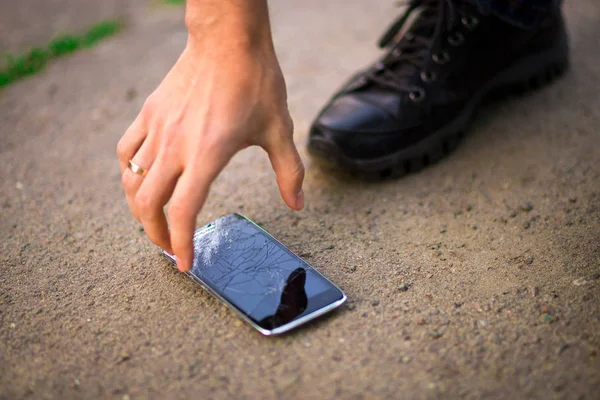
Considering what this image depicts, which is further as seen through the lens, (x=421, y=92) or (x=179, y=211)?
(x=421, y=92)

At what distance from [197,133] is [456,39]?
0.98m

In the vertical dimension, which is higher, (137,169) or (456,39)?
(456,39)

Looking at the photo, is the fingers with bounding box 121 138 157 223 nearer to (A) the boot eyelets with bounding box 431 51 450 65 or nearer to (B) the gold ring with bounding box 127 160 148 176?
(B) the gold ring with bounding box 127 160 148 176

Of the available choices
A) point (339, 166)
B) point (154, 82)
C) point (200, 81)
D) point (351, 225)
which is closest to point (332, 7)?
point (154, 82)

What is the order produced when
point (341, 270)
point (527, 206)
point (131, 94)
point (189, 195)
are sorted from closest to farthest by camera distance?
1. point (189, 195)
2. point (341, 270)
3. point (527, 206)
4. point (131, 94)

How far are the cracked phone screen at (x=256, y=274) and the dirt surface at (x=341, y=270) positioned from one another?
49 millimetres

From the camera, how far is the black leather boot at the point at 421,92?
1566 millimetres

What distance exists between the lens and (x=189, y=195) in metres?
1.03

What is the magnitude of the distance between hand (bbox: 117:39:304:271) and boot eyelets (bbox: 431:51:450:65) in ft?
2.21

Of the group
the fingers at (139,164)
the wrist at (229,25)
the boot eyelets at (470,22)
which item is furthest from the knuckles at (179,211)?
the boot eyelets at (470,22)

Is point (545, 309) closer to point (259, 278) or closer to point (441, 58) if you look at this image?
point (259, 278)

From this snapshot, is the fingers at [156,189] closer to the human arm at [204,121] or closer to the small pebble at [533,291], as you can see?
the human arm at [204,121]

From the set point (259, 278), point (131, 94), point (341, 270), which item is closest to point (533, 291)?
point (341, 270)

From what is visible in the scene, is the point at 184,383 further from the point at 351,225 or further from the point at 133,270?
the point at 351,225
